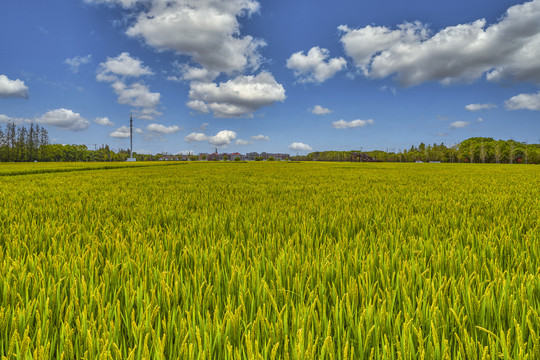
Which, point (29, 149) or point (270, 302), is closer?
point (270, 302)

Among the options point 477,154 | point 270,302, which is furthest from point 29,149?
point 477,154

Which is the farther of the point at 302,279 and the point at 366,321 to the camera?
the point at 302,279

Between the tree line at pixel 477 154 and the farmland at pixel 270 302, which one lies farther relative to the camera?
the tree line at pixel 477 154

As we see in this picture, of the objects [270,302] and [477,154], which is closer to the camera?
[270,302]

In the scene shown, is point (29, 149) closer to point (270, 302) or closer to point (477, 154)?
point (270, 302)

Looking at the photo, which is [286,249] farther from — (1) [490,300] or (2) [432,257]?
(1) [490,300]

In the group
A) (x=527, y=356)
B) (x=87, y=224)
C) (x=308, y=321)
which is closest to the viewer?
(x=527, y=356)

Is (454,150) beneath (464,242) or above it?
above

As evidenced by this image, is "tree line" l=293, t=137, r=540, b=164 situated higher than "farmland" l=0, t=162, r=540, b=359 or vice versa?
"tree line" l=293, t=137, r=540, b=164

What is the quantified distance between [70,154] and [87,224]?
144830 mm

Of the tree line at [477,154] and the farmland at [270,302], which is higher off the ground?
the tree line at [477,154]

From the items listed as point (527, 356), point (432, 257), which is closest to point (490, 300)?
point (527, 356)

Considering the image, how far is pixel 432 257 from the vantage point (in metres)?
1.75

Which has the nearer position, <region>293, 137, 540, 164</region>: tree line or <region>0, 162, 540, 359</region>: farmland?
<region>0, 162, 540, 359</region>: farmland
